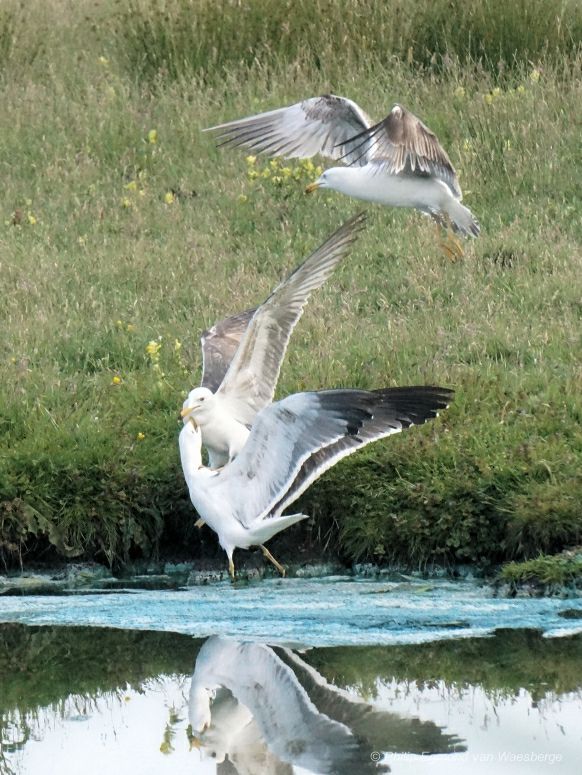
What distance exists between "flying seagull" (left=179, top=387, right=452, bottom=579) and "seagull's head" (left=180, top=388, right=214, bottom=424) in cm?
23

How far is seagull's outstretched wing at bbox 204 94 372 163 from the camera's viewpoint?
431 inches

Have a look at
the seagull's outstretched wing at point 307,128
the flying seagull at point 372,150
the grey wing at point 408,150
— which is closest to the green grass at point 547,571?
the flying seagull at point 372,150

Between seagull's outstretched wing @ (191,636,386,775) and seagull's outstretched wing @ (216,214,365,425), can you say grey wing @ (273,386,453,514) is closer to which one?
seagull's outstretched wing @ (216,214,365,425)

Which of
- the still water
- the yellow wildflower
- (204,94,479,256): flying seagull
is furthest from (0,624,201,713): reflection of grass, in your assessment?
(204,94,479,256): flying seagull

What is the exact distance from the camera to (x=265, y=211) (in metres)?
11.8

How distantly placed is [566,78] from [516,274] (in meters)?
3.02

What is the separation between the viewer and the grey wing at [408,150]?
10.2 meters

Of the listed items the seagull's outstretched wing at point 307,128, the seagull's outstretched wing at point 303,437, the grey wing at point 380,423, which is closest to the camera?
the seagull's outstretched wing at point 303,437

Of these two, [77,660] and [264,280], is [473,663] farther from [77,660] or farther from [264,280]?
[264,280]

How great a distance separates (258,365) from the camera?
27.7ft

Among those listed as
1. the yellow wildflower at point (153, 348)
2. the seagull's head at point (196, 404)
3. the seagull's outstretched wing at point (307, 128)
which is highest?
the seagull's outstretched wing at point (307, 128)

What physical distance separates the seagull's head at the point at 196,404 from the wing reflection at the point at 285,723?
1605 millimetres

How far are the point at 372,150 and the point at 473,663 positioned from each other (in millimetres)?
4581

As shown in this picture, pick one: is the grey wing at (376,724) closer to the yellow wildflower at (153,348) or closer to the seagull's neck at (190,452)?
the seagull's neck at (190,452)
